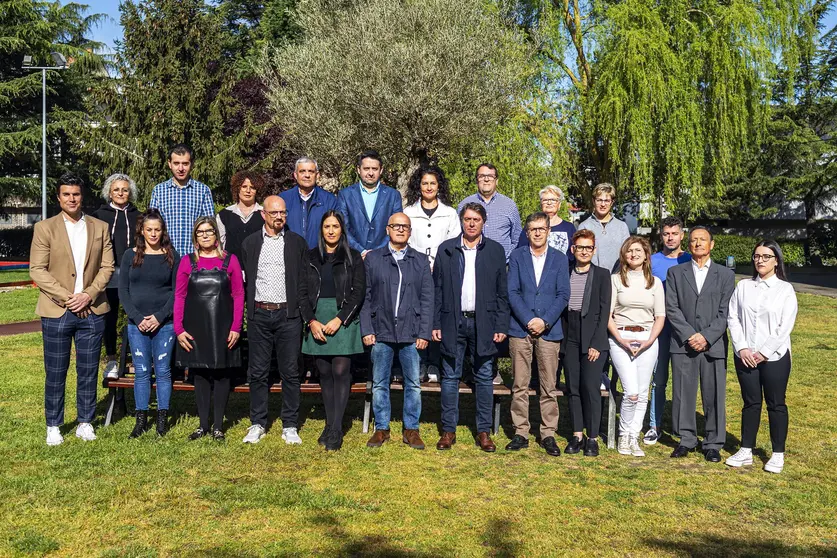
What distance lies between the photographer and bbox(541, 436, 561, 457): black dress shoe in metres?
6.49

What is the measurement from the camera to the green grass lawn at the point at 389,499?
4.52 metres

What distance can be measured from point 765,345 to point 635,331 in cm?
103

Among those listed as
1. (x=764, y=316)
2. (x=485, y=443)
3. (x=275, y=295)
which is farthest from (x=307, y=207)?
(x=764, y=316)

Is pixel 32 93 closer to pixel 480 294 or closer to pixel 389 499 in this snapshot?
pixel 480 294

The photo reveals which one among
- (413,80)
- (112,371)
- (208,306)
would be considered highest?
(413,80)

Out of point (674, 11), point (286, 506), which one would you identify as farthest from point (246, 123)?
point (286, 506)

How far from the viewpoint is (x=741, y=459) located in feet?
20.6

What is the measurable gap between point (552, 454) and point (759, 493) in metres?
1.65

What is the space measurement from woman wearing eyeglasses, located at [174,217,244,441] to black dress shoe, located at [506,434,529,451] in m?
2.51

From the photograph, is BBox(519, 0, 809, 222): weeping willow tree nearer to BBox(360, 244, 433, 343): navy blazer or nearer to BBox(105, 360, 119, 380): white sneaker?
BBox(360, 244, 433, 343): navy blazer

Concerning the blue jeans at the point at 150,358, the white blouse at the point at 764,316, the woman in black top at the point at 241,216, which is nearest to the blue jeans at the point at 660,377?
the white blouse at the point at 764,316

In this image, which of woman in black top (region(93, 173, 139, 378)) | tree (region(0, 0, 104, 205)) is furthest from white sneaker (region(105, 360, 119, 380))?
tree (region(0, 0, 104, 205))

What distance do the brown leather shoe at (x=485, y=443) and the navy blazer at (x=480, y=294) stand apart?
2.48 ft

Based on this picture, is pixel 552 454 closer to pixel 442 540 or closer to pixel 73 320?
pixel 442 540
